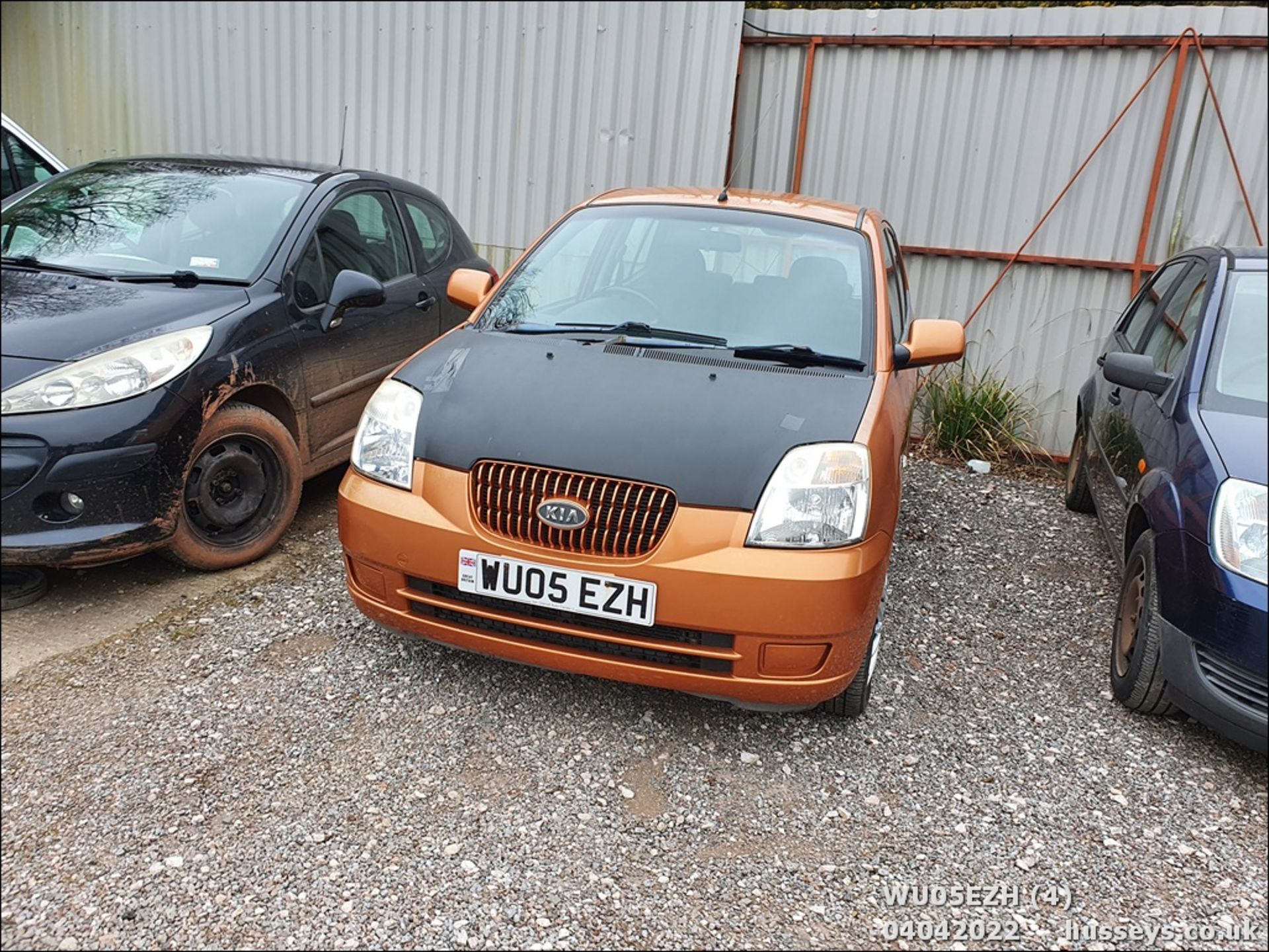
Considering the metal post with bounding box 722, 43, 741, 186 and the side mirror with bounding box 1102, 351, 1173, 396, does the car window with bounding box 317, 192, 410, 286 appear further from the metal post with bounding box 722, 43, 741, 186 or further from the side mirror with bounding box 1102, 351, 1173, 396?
the side mirror with bounding box 1102, 351, 1173, 396

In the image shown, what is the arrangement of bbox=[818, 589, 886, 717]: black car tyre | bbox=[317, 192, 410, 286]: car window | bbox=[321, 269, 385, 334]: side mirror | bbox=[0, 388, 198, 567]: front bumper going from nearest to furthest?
bbox=[0, 388, 198, 567]: front bumper
bbox=[818, 589, 886, 717]: black car tyre
bbox=[321, 269, 385, 334]: side mirror
bbox=[317, 192, 410, 286]: car window

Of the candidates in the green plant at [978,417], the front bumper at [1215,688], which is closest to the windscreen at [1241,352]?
the front bumper at [1215,688]

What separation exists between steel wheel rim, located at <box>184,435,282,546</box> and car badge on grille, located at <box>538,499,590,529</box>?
5.09 ft

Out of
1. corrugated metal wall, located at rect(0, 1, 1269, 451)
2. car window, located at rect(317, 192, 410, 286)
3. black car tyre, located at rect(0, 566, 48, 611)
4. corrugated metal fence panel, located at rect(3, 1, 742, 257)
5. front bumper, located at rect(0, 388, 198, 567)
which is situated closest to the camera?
black car tyre, located at rect(0, 566, 48, 611)

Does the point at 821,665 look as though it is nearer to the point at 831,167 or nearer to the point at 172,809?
the point at 172,809

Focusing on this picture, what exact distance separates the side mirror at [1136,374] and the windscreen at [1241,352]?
0.19m

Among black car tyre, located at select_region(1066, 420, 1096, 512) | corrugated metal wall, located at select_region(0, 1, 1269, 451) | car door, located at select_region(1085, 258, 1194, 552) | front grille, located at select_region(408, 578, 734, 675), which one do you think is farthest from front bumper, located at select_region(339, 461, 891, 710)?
corrugated metal wall, located at select_region(0, 1, 1269, 451)

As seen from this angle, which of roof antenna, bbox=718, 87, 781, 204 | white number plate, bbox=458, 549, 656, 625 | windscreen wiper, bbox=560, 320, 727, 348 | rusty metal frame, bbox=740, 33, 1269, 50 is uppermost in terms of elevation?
rusty metal frame, bbox=740, 33, 1269, 50

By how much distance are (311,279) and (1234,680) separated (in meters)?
3.60

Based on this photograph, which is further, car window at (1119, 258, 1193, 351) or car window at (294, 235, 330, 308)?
car window at (1119, 258, 1193, 351)

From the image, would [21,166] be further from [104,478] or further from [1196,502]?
[1196,502]

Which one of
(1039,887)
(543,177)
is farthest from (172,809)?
(543,177)

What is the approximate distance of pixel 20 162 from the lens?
5.59m

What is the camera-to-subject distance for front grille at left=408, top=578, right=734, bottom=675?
8.48 feet
